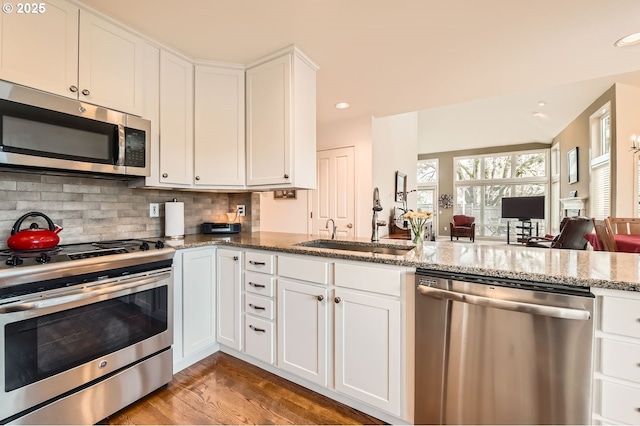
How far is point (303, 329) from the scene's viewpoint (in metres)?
1.82

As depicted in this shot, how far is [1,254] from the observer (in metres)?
1.49

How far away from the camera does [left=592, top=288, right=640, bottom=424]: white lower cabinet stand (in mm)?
1032

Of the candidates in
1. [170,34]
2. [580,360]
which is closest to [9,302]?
[170,34]

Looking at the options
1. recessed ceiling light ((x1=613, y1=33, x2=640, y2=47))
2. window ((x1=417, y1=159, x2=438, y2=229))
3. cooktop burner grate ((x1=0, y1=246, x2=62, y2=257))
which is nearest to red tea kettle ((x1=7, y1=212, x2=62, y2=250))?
cooktop burner grate ((x1=0, y1=246, x2=62, y2=257))

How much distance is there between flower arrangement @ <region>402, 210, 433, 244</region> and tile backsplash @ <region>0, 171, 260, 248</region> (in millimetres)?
2026

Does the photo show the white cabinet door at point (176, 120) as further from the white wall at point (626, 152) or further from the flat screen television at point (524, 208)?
the flat screen television at point (524, 208)

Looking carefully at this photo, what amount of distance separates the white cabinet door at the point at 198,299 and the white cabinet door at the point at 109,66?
1.15 m

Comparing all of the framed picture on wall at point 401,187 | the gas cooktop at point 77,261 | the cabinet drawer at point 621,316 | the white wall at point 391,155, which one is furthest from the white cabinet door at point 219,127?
the framed picture on wall at point 401,187

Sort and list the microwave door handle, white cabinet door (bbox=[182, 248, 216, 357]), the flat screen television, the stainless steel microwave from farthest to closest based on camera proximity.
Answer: the flat screen television → white cabinet door (bbox=[182, 248, 216, 357]) → the microwave door handle → the stainless steel microwave

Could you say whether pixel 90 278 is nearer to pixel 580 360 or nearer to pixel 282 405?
pixel 282 405

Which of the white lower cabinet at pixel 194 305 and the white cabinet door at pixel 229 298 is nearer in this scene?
the white lower cabinet at pixel 194 305

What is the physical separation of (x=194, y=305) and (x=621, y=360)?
93.3 inches

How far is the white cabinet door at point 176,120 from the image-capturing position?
7.05ft

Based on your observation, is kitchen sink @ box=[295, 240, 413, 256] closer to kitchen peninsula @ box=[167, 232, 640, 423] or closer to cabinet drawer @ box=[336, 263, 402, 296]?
kitchen peninsula @ box=[167, 232, 640, 423]
